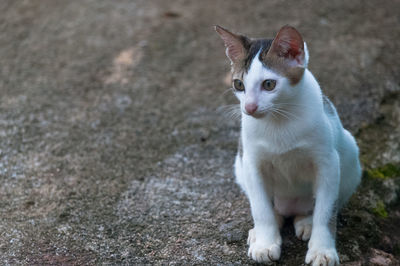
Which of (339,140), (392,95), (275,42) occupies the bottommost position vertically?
(392,95)

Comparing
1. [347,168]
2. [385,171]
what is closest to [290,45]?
[347,168]

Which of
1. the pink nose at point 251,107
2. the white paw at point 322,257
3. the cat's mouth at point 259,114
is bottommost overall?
the white paw at point 322,257

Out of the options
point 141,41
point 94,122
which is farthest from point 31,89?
point 141,41

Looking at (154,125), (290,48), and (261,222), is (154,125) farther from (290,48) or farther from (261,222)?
(290,48)

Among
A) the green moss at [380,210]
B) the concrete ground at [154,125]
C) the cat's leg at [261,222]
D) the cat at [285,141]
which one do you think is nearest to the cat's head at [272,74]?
the cat at [285,141]

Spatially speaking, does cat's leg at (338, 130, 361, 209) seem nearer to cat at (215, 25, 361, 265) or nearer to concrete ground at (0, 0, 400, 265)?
cat at (215, 25, 361, 265)

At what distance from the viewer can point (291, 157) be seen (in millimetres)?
2814

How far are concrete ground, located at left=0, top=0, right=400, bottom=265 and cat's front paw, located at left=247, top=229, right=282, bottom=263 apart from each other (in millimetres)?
97

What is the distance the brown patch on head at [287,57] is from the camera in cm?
264

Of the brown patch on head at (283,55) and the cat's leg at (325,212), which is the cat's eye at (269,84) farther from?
the cat's leg at (325,212)

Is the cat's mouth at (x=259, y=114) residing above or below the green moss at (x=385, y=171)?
above

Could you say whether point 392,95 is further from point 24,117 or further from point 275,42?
point 24,117

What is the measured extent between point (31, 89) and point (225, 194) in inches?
91.1

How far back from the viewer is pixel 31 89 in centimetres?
493
